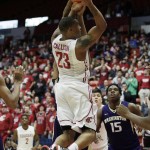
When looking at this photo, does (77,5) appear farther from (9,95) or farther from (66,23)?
(9,95)

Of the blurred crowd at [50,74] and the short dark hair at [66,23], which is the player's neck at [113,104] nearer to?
the short dark hair at [66,23]

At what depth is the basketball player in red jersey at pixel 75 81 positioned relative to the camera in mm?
5426

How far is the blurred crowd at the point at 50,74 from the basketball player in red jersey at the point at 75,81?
5.38 meters

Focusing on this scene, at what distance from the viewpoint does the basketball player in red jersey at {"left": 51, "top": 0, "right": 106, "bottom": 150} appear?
5.43 m

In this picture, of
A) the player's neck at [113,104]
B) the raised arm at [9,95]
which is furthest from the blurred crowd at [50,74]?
the raised arm at [9,95]

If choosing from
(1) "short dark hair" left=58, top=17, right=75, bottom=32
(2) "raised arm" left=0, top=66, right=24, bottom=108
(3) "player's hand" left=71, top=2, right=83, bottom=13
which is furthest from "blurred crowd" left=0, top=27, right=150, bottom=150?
(2) "raised arm" left=0, top=66, right=24, bottom=108

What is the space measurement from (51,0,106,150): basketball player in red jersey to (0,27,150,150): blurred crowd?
17.6 ft

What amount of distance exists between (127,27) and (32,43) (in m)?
5.56

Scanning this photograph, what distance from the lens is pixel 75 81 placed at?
18.3ft

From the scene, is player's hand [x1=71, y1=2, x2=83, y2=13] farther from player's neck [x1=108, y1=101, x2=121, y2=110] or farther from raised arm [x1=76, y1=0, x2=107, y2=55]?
player's neck [x1=108, y1=101, x2=121, y2=110]

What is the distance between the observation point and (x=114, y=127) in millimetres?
6750

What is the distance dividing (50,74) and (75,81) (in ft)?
42.9

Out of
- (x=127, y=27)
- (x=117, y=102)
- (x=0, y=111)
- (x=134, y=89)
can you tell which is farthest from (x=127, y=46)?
(x=117, y=102)

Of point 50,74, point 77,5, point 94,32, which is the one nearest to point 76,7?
point 77,5
